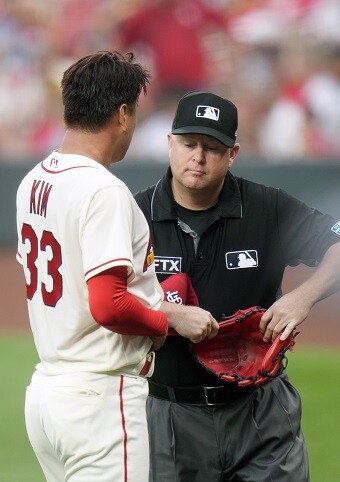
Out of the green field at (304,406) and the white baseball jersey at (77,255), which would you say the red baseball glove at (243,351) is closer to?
the white baseball jersey at (77,255)

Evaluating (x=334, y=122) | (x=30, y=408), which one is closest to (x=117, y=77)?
(x=30, y=408)

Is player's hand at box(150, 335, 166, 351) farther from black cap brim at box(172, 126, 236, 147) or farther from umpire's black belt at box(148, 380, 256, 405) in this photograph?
black cap brim at box(172, 126, 236, 147)

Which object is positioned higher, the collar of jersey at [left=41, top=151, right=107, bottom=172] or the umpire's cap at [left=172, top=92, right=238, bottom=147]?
the umpire's cap at [left=172, top=92, right=238, bottom=147]

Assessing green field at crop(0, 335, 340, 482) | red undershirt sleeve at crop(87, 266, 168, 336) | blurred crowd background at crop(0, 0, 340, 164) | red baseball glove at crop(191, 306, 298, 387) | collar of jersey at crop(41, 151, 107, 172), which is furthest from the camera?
A: blurred crowd background at crop(0, 0, 340, 164)

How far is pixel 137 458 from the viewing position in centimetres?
323

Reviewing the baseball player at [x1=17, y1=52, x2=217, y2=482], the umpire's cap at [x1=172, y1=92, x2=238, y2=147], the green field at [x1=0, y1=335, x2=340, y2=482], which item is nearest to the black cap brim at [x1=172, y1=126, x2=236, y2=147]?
the umpire's cap at [x1=172, y1=92, x2=238, y2=147]

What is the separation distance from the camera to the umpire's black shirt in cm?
394

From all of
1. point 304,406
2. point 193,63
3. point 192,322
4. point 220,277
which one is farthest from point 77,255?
point 193,63

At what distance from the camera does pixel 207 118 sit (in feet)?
12.9

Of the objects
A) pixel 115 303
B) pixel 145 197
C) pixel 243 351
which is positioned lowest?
pixel 243 351

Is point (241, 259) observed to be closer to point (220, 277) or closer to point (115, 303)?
point (220, 277)

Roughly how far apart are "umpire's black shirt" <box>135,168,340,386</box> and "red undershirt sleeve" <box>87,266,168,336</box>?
32.0 inches

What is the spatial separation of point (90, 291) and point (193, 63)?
27.7 ft

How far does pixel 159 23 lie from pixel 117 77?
816 cm
